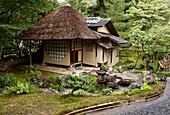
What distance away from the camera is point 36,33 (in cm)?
1622

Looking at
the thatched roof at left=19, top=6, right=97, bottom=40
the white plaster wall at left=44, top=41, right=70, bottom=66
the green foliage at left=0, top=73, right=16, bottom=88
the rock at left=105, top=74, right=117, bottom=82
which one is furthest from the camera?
the white plaster wall at left=44, top=41, right=70, bottom=66

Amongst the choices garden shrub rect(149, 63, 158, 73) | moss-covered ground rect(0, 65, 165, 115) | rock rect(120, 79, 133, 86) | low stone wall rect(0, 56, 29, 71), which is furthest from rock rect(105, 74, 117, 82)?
low stone wall rect(0, 56, 29, 71)

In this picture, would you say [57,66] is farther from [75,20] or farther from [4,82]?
[4,82]

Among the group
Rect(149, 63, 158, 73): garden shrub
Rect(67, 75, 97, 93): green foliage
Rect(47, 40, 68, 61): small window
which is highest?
Rect(47, 40, 68, 61): small window

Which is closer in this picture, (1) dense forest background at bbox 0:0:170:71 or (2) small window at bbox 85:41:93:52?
(1) dense forest background at bbox 0:0:170:71

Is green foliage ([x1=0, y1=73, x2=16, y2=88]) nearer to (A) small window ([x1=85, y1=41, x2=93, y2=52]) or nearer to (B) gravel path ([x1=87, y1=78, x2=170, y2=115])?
(B) gravel path ([x1=87, y1=78, x2=170, y2=115])

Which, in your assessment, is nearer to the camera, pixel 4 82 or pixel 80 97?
pixel 80 97

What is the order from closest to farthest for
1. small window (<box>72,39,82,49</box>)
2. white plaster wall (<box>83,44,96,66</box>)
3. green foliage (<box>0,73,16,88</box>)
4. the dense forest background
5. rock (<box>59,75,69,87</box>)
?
green foliage (<box>0,73,16,88</box>)
rock (<box>59,75,69,87</box>)
the dense forest background
small window (<box>72,39,82,49</box>)
white plaster wall (<box>83,44,96,66</box>)

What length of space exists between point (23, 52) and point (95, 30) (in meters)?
7.54

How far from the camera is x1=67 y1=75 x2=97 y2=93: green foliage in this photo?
1089 centimetres

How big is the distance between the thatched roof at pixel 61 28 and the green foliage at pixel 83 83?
4102 millimetres

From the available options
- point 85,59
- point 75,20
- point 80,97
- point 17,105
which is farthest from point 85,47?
point 17,105

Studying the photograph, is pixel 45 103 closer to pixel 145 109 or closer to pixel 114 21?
pixel 145 109

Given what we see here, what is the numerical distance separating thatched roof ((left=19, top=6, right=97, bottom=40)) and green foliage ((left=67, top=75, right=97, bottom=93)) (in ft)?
13.5
